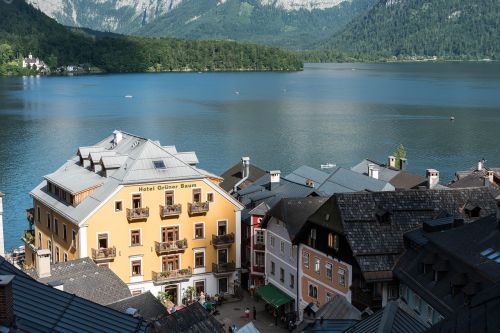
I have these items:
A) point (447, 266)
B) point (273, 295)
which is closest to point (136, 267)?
point (273, 295)

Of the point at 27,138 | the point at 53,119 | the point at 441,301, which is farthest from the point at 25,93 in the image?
the point at 441,301

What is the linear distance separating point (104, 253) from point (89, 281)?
9931 millimetres

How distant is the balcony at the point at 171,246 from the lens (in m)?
41.6

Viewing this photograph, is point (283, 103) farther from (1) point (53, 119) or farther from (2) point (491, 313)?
(2) point (491, 313)

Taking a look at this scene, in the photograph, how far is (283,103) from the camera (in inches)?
6870

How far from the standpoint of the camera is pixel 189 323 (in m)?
25.0

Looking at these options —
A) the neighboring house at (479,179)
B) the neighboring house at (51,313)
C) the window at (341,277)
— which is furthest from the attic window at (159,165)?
the neighboring house at (51,313)

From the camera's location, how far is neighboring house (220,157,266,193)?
2192 inches

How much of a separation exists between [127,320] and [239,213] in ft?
98.5

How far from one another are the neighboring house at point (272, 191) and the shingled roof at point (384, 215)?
7011 mm

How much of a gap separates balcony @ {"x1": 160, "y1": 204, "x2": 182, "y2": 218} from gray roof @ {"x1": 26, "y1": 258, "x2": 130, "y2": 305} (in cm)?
906

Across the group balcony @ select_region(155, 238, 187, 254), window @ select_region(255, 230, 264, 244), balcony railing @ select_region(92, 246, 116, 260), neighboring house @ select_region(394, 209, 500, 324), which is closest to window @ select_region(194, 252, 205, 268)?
balcony @ select_region(155, 238, 187, 254)

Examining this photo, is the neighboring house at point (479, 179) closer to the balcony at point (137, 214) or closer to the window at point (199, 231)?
the window at point (199, 231)

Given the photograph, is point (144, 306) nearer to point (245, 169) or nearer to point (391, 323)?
point (391, 323)
